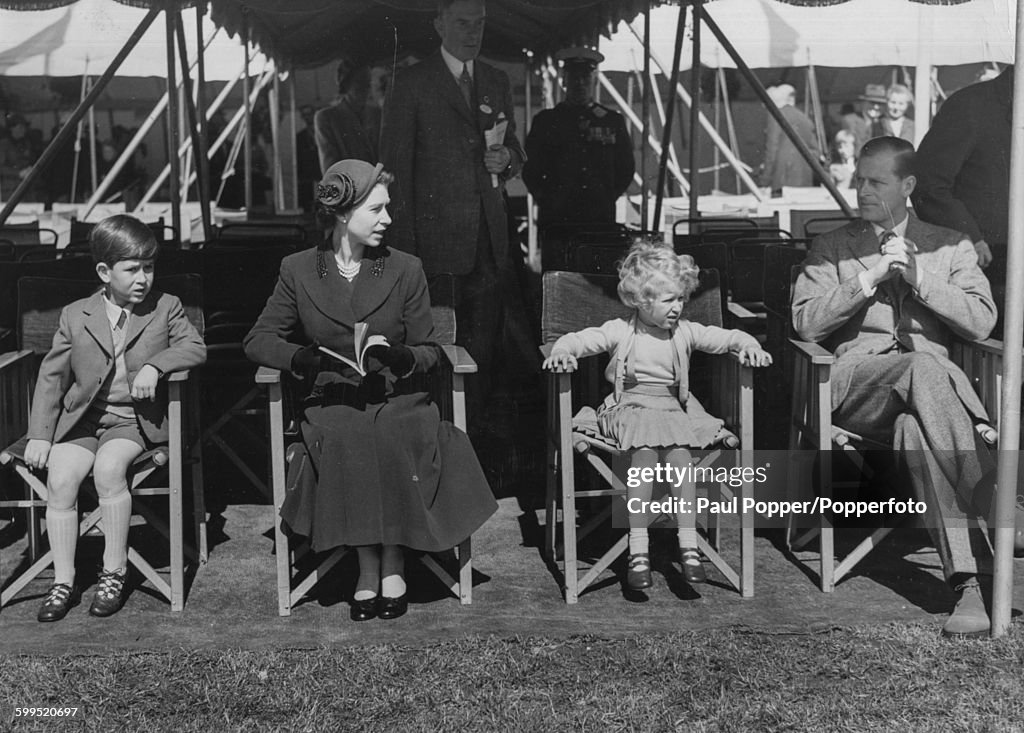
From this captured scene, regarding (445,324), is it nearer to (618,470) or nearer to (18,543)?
(618,470)

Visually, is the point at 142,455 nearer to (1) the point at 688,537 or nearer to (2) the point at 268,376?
(2) the point at 268,376

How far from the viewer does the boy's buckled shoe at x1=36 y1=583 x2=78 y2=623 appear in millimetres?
4031

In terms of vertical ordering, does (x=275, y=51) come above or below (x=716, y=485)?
above

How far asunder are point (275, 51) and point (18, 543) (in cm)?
841

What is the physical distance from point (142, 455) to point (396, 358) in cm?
Result: 95

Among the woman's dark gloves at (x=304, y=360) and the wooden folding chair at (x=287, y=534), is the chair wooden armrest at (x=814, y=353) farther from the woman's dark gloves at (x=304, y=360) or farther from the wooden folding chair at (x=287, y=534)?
the woman's dark gloves at (x=304, y=360)

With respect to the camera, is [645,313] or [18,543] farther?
[18,543]

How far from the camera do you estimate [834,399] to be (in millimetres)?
4523

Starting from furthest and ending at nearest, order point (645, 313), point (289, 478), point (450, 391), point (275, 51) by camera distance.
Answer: point (275, 51)
point (450, 391)
point (645, 313)
point (289, 478)

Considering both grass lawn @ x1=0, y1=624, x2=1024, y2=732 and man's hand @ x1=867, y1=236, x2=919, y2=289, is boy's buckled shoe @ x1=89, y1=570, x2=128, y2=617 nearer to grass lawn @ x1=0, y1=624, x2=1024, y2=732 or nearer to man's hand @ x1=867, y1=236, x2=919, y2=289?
grass lawn @ x1=0, y1=624, x2=1024, y2=732

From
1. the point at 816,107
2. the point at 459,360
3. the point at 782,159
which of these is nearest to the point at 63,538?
the point at 459,360

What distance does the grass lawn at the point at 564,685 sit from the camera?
131 inches

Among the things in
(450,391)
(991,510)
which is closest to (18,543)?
(450,391)

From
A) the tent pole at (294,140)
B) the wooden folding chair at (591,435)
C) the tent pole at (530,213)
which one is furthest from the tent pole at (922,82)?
the tent pole at (294,140)
